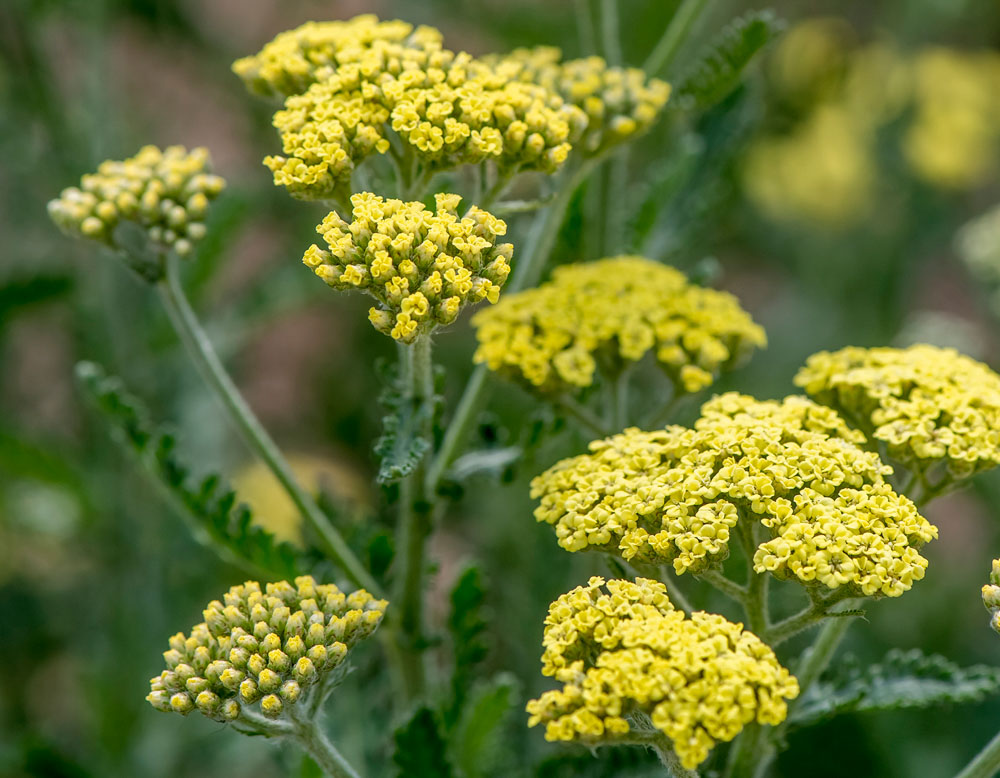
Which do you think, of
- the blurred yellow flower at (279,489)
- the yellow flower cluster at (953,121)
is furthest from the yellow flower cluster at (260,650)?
the yellow flower cluster at (953,121)

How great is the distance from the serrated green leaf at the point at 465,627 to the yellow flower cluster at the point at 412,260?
612mm

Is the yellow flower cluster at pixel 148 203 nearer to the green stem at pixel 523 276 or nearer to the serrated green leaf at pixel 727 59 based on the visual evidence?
the green stem at pixel 523 276

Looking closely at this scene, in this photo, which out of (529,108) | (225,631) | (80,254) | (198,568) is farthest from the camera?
(80,254)

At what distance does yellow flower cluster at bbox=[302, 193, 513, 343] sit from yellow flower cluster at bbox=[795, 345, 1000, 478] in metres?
0.60

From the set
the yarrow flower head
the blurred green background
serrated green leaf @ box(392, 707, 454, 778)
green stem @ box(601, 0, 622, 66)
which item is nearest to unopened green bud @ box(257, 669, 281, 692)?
serrated green leaf @ box(392, 707, 454, 778)

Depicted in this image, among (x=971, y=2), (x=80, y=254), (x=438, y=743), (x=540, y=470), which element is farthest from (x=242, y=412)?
(x=971, y=2)

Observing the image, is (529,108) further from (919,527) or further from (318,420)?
(318,420)

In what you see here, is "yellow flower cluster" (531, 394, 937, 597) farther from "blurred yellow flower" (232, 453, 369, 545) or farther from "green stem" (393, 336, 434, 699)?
"blurred yellow flower" (232, 453, 369, 545)

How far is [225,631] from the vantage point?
4.85 ft

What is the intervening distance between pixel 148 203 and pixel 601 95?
75 cm

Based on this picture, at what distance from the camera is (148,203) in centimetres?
174

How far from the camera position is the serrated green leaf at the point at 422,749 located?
1.61 m

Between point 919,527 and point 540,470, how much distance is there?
1.13 m

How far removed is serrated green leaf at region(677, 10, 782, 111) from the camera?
183 cm
